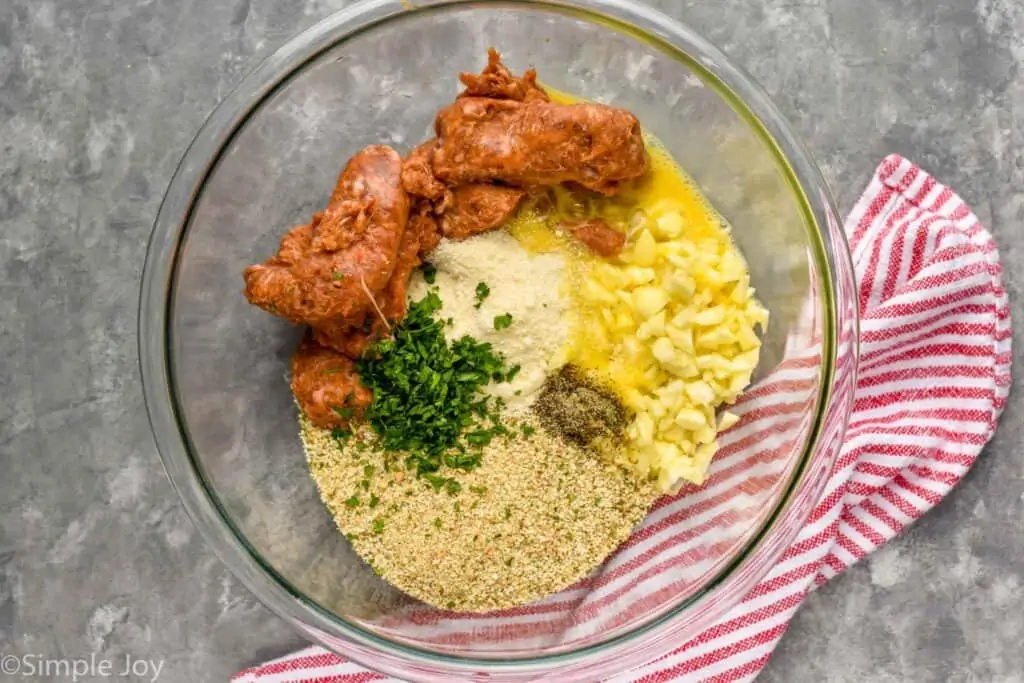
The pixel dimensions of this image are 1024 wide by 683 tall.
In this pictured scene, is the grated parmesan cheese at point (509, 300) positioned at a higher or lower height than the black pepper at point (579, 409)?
higher

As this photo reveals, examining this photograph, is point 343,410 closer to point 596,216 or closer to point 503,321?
point 503,321

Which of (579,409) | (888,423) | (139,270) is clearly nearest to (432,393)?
(579,409)

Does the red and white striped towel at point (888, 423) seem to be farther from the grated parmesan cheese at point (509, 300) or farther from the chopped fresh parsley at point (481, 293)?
the chopped fresh parsley at point (481, 293)

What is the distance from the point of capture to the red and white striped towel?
2326 millimetres

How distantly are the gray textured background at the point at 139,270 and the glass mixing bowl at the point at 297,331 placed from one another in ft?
0.78

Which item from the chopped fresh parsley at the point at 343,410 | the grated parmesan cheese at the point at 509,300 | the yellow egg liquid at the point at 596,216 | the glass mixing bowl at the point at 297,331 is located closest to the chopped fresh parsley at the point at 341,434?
the chopped fresh parsley at the point at 343,410

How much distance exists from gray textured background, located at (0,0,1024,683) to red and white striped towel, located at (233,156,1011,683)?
109 mm

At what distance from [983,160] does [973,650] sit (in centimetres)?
140

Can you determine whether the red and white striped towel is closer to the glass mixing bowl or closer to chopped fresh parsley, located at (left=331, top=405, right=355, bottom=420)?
the glass mixing bowl

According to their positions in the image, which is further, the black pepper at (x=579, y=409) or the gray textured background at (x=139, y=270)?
the gray textured background at (x=139, y=270)

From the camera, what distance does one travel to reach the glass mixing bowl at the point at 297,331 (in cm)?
220

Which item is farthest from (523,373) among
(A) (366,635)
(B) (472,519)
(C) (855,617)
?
(C) (855,617)

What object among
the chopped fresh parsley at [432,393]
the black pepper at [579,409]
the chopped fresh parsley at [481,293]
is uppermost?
the chopped fresh parsley at [481,293]

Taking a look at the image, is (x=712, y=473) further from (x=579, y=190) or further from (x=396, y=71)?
(x=396, y=71)
